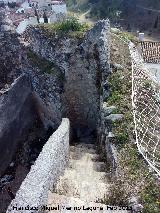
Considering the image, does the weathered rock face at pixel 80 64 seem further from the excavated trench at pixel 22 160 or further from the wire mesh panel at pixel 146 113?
the excavated trench at pixel 22 160

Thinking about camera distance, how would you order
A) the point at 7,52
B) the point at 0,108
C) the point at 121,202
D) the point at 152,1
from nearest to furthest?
the point at 121,202 → the point at 0,108 → the point at 7,52 → the point at 152,1

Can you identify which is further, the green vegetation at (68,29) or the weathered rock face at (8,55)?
the weathered rock face at (8,55)

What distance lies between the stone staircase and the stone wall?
38cm

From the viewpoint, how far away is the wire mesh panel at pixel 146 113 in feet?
51.4

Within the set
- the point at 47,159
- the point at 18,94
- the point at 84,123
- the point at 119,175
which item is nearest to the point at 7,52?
the point at 18,94

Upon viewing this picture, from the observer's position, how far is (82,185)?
53.1 feet

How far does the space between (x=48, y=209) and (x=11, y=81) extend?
46.5 ft

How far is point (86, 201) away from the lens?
14562mm

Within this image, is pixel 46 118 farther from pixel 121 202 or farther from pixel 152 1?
pixel 152 1

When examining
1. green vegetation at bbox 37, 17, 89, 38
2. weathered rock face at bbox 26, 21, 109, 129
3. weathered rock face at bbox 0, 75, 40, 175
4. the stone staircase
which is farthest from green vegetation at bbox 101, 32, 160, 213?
weathered rock face at bbox 0, 75, 40, 175

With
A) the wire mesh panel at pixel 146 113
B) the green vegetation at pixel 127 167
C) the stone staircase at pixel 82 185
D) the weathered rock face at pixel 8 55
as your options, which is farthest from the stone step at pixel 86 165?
the weathered rock face at pixel 8 55

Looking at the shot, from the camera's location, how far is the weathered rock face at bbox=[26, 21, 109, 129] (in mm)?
22188

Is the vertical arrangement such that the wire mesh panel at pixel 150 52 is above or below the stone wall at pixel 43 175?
below

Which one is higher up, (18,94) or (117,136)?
(117,136)
